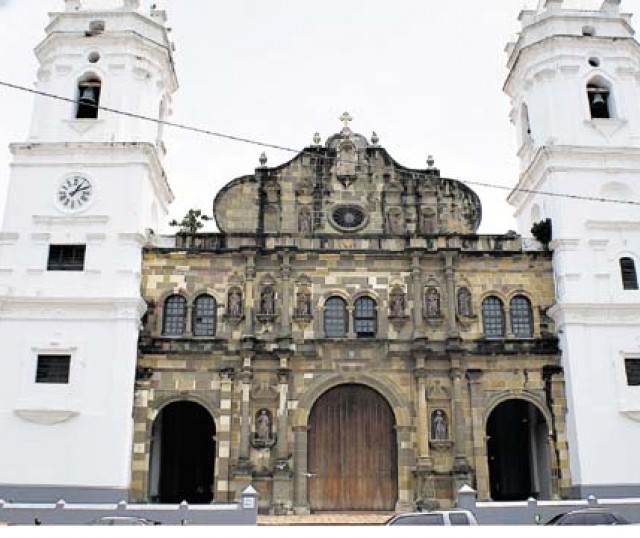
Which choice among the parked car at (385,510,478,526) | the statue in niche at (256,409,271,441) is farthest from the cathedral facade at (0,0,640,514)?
the parked car at (385,510,478,526)

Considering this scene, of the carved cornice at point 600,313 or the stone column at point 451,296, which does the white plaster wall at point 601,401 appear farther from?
the stone column at point 451,296

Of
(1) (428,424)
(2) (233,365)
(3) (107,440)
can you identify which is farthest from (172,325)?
(1) (428,424)

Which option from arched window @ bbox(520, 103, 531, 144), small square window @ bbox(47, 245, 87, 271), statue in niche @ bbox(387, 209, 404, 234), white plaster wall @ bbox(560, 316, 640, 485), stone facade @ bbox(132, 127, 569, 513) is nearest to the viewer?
white plaster wall @ bbox(560, 316, 640, 485)

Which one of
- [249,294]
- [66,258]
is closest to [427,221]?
[249,294]

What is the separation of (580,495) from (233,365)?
502 inches

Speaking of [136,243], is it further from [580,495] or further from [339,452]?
[580,495]

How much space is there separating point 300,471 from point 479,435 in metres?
6.44

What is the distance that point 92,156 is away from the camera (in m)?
27.7

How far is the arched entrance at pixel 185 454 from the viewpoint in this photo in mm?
28484

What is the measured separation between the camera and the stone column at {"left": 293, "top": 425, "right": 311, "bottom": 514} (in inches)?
970

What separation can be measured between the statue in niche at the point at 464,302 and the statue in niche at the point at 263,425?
8.09m

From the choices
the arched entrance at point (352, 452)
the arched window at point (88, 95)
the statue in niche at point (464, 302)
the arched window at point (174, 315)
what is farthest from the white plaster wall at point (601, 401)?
the arched window at point (88, 95)

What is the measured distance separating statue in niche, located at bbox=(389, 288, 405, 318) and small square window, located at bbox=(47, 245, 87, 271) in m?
11.5

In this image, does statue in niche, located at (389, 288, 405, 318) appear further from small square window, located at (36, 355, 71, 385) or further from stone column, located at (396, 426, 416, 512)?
small square window, located at (36, 355, 71, 385)
